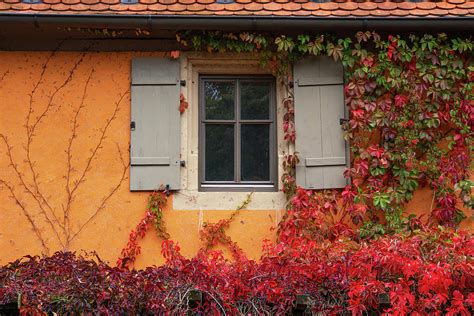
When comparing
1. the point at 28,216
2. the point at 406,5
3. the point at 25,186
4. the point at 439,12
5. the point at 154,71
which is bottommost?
the point at 28,216

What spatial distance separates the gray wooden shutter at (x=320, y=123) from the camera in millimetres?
7680

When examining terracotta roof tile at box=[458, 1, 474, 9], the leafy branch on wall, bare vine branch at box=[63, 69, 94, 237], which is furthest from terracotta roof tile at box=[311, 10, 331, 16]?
bare vine branch at box=[63, 69, 94, 237]

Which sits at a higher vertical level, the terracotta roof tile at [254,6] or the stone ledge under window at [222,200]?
the terracotta roof tile at [254,6]

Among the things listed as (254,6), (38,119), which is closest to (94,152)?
(38,119)

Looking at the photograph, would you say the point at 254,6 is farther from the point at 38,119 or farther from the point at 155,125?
the point at 38,119

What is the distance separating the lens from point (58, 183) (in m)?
7.66

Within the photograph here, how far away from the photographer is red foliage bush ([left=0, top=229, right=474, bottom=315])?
562 cm

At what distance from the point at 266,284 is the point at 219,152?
93.7 inches

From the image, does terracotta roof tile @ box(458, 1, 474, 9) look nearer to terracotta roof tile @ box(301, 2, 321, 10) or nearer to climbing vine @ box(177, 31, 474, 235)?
climbing vine @ box(177, 31, 474, 235)

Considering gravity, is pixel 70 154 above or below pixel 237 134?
A: below

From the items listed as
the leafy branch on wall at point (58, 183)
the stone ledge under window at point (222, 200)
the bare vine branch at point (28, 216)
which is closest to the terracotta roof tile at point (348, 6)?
the stone ledge under window at point (222, 200)

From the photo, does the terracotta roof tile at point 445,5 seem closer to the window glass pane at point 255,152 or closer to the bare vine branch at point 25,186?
the window glass pane at point 255,152

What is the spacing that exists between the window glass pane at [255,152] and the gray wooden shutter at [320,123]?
0.37m

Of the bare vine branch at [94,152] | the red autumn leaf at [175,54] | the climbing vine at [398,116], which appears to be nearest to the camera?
the climbing vine at [398,116]
